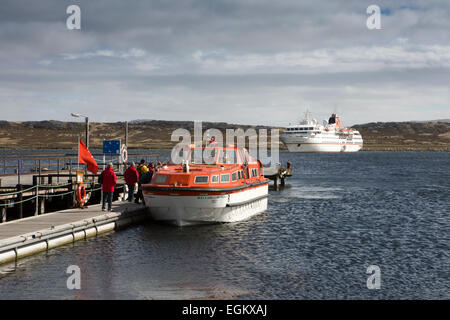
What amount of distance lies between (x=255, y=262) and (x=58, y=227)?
7.82m

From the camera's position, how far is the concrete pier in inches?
645

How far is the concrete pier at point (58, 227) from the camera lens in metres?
16.4

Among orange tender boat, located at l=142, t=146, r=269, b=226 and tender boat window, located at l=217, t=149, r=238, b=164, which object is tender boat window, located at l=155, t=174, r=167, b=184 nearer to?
orange tender boat, located at l=142, t=146, r=269, b=226

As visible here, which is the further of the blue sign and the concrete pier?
the blue sign

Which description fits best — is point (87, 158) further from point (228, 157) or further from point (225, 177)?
point (228, 157)

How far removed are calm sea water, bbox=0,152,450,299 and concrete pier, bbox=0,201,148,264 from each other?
0.44 meters

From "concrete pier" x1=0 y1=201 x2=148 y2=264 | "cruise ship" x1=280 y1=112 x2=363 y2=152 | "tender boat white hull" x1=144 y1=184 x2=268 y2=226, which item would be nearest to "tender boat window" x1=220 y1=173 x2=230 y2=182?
"tender boat white hull" x1=144 y1=184 x2=268 y2=226

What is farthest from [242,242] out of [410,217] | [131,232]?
[410,217]

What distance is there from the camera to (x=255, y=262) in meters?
17.6

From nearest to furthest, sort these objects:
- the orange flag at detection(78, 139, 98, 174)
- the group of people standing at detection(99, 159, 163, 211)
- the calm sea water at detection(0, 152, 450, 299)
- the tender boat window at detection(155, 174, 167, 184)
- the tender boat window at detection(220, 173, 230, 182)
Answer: the calm sea water at detection(0, 152, 450, 299), the group of people standing at detection(99, 159, 163, 211), the tender boat window at detection(155, 174, 167, 184), the tender boat window at detection(220, 173, 230, 182), the orange flag at detection(78, 139, 98, 174)

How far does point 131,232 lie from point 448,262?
13618 mm
